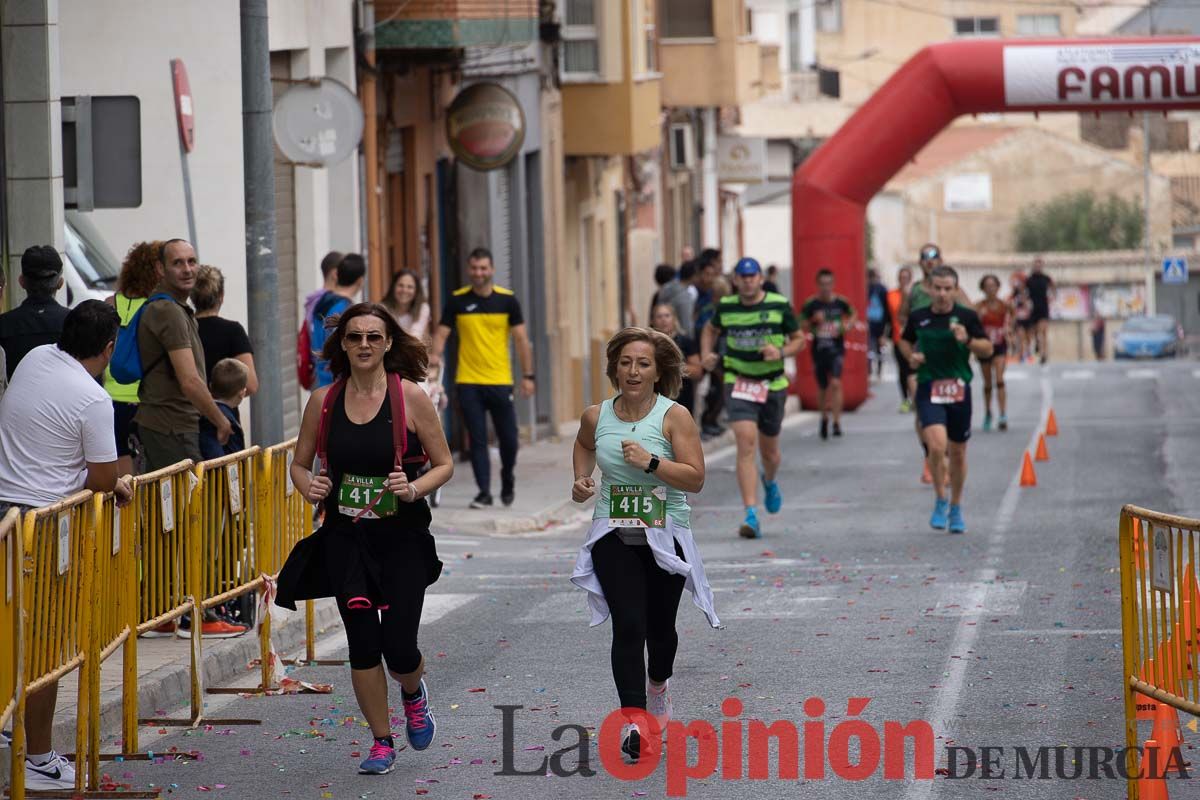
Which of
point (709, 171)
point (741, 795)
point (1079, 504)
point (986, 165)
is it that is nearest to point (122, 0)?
point (1079, 504)

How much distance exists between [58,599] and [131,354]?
3.81m

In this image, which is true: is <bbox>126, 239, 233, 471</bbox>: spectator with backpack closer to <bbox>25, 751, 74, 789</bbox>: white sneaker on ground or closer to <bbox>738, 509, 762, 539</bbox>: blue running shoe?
<bbox>25, 751, 74, 789</bbox>: white sneaker on ground

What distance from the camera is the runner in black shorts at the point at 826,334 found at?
80.1 feet

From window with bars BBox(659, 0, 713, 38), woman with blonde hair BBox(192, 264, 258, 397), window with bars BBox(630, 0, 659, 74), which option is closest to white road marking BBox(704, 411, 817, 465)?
window with bars BBox(630, 0, 659, 74)

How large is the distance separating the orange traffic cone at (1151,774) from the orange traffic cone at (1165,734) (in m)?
0.03

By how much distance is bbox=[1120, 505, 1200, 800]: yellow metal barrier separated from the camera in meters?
6.84

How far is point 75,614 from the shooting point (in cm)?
732

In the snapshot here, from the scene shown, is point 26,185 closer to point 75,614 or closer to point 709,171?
point 75,614

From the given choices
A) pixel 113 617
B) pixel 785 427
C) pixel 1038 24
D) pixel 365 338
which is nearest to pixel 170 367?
pixel 113 617

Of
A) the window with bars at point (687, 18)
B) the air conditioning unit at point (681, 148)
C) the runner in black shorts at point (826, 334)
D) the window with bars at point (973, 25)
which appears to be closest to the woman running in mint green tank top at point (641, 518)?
the runner in black shorts at point (826, 334)

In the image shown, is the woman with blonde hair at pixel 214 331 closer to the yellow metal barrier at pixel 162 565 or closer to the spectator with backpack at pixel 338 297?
the spectator with backpack at pixel 338 297

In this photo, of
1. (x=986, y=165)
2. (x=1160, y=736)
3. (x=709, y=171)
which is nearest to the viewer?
(x=1160, y=736)

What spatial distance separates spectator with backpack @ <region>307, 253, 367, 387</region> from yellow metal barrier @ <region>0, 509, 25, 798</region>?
7610 mm

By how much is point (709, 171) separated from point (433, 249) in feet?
85.9
